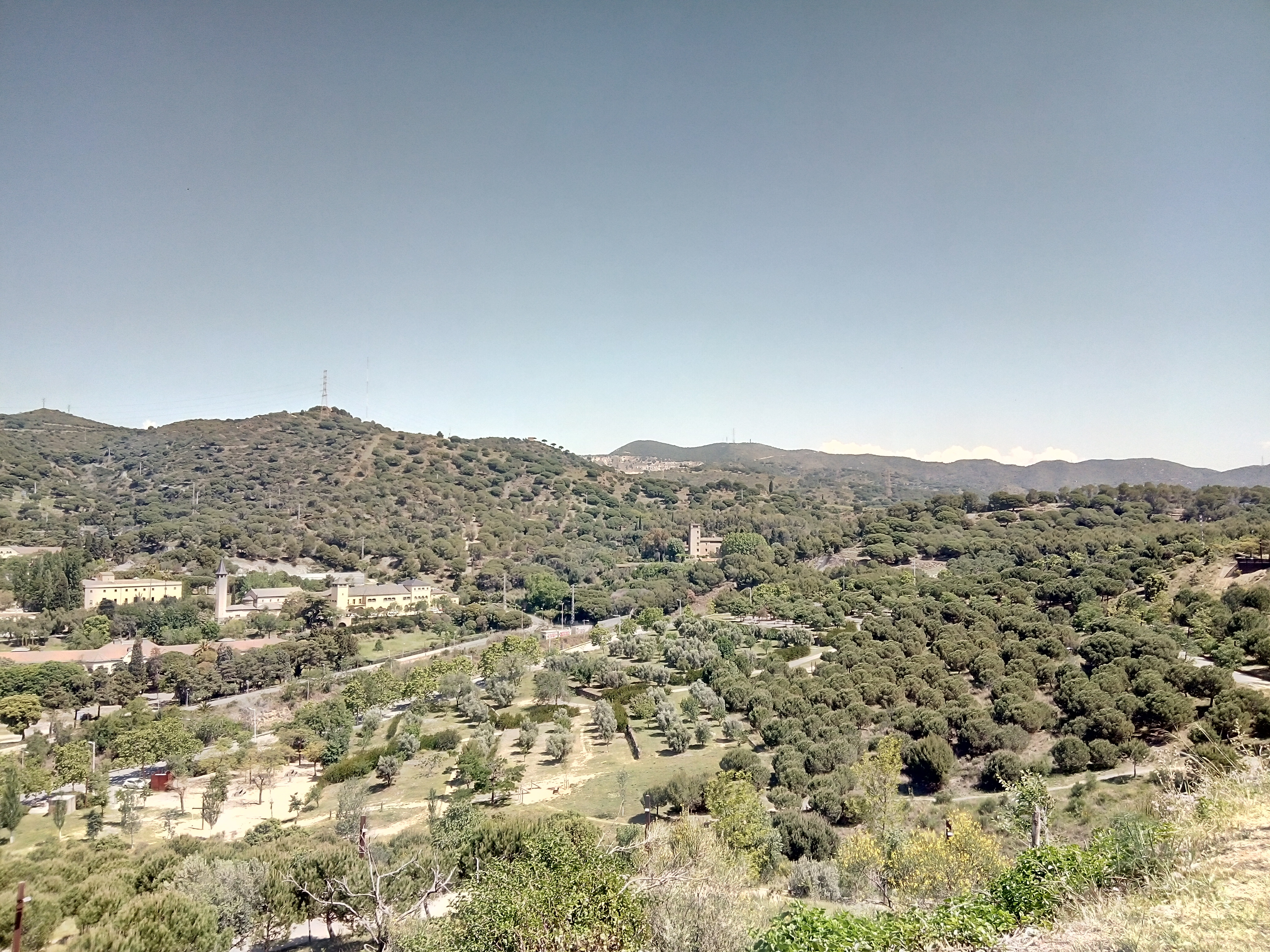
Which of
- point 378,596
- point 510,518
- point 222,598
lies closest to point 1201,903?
point 222,598

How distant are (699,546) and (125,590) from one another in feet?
188

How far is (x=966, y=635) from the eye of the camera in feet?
109

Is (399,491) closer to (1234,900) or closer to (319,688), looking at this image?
(319,688)

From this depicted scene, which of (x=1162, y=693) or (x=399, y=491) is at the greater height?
(x=399, y=491)

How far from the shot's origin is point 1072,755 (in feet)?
65.5

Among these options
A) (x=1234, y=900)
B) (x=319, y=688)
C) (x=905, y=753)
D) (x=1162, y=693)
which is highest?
(x=1234, y=900)

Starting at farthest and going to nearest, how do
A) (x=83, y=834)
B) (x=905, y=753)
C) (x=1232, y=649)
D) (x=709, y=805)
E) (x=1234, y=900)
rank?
(x=1232, y=649)
(x=905, y=753)
(x=83, y=834)
(x=709, y=805)
(x=1234, y=900)

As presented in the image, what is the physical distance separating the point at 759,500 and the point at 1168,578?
201 feet

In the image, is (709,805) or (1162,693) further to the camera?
(1162,693)

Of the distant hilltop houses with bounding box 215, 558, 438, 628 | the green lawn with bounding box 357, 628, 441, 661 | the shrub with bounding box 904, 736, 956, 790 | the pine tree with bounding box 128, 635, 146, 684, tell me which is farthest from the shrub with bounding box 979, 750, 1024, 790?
the distant hilltop houses with bounding box 215, 558, 438, 628

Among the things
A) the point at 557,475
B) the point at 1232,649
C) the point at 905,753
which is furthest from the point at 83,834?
the point at 557,475

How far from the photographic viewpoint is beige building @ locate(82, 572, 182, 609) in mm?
50281

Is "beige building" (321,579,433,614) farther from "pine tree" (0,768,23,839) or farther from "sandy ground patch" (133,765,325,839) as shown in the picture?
"pine tree" (0,768,23,839)

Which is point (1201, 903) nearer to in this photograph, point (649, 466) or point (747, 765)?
point (747, 765)
